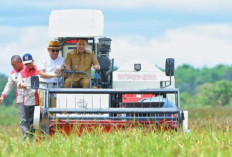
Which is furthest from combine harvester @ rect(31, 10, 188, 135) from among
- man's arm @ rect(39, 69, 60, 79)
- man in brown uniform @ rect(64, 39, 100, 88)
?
man's arm @ rect(39, 69, 60, 79)

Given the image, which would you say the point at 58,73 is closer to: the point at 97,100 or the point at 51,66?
the point at 51,66

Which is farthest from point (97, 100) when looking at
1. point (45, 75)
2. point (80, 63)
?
point (45, 75)

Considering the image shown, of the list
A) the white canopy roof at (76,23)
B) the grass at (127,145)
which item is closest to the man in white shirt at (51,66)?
the white canopy roof at (76,23)

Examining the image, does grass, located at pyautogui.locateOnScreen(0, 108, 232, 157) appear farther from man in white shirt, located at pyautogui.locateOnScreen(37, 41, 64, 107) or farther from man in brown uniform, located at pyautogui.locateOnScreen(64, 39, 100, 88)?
man in white shirt, located at pyautogui.locateOnScreen(37, 41, 64, 107)

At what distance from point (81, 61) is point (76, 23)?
3.06 ft

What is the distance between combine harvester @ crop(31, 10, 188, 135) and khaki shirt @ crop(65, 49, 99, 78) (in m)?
0.12

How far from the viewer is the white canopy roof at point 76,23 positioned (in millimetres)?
12484

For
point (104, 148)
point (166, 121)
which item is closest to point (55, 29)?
point (166, 121)

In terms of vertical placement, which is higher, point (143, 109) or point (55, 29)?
point (55, 29)

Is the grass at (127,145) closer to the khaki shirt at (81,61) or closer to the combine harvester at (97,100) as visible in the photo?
the combine harvester at (97,100)

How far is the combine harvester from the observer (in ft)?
34.8

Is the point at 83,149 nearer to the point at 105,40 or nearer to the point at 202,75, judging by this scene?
the point at 105,40

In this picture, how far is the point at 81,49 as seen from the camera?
12.1 m

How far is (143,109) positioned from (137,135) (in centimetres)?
195
